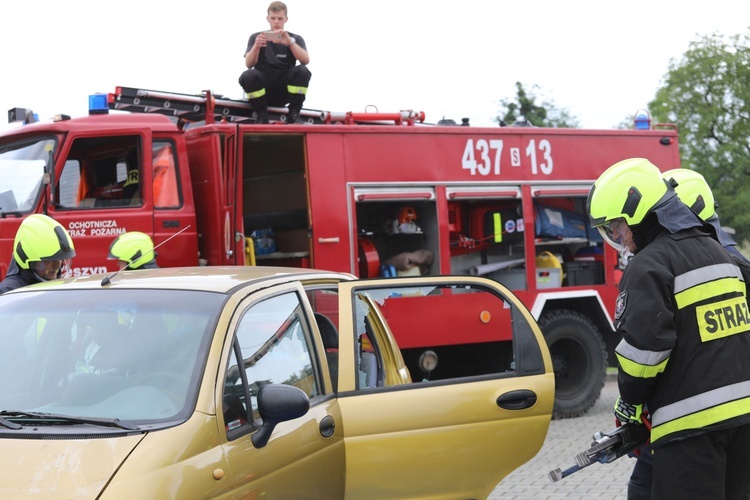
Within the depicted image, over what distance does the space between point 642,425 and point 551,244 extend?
21.0 ft

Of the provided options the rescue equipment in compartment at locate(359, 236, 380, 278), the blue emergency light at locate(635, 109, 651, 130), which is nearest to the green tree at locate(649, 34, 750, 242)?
the blue emergency light at locate(635, 109, 651, 130)

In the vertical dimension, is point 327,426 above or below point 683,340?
below

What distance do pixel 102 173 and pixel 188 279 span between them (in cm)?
464

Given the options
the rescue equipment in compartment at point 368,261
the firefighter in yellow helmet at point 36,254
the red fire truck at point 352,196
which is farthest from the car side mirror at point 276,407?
the rescue equipment in compartment at point 368,261

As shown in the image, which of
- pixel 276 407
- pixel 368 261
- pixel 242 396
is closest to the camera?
pixel 276 407

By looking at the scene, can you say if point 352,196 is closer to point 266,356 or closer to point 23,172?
point 23,172

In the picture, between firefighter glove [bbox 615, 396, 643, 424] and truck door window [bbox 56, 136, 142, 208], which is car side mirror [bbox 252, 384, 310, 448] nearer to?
firefighter glove [bbox 615, 396, 643, 424]

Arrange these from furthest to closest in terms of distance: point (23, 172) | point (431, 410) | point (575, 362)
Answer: point (575, 362)
point (23, 172)
point (431, 410)

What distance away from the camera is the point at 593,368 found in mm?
10773

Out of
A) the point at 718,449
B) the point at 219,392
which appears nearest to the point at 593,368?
the point at 718,449

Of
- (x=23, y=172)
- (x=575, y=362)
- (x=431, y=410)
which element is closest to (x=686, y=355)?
(x=431, y=410)

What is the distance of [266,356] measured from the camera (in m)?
4.21

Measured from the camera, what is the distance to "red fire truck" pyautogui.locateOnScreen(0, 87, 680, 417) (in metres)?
8.60

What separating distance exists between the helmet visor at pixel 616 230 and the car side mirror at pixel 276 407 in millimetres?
1485
